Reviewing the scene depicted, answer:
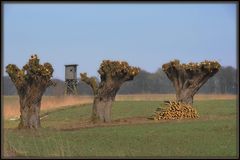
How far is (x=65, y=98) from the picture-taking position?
163ft

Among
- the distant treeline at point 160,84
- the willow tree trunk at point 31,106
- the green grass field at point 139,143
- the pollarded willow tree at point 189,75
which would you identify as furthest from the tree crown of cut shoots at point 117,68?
the distant treeline at point 160,84

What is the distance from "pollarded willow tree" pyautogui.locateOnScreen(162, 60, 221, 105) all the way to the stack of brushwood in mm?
2008

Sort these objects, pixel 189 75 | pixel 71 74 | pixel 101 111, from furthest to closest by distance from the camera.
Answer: pixel 71 74 < pixel 189 75 < pixel 101 111

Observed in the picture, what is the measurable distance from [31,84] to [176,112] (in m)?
8.63

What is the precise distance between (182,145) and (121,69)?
12758mm

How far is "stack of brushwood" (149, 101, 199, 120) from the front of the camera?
29438 millimetres

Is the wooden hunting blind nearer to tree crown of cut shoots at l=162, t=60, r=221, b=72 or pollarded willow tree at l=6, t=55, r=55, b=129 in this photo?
tree crown of cut shoots at l=162, t=60, r=221, b=72

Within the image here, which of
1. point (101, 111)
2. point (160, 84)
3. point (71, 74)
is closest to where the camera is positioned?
point (101, 111)

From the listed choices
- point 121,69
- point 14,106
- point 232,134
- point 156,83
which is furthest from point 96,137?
point 156,83

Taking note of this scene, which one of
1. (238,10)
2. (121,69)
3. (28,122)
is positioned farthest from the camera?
(121,69)

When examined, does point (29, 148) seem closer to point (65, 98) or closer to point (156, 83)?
point (65, 98)

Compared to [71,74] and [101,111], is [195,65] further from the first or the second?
[71,74]

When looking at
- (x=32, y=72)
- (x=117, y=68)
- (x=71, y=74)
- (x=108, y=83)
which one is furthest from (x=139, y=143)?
(x=71, y=74)

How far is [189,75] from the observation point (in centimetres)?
3203
